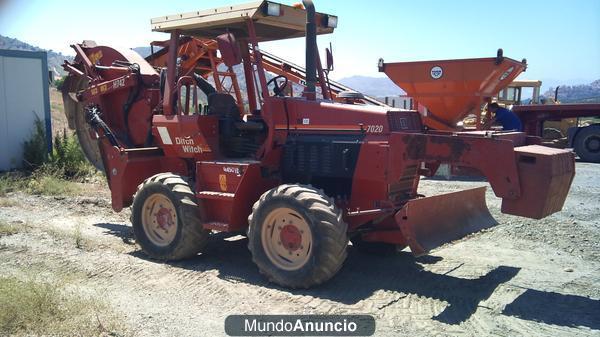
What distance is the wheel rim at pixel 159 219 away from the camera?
22.5ft

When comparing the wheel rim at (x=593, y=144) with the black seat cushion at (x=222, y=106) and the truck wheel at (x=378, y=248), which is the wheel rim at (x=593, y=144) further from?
the black seat cushion at (x=222, y=106)

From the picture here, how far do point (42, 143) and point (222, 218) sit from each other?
779 cm

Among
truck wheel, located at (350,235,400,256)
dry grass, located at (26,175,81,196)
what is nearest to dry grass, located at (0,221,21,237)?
dry grass, located at (26,175,81,196)

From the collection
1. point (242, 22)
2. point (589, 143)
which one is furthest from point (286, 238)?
point (589, 143)

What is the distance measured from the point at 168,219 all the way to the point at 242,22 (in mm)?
2530

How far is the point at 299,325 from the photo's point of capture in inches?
188

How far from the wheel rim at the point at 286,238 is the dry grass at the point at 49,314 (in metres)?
1.73

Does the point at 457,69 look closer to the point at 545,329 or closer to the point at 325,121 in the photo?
the point at 325,121

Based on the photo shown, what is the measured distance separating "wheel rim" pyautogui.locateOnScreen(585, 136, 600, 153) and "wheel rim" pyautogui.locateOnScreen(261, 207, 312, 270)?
1466 centimetres

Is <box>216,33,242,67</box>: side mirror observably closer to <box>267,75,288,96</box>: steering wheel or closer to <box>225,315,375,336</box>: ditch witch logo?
<box>267,75,288,96</box>: steering wheel

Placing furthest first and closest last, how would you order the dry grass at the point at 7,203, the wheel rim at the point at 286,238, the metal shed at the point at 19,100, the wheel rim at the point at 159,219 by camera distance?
the metal shed at the point at 19,100 → the dry grass at the point at 7,203 → the wheel rim at the point at 159,219 → the wheel rim at the point at 286,238

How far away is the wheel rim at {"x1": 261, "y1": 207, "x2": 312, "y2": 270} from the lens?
18.6 ft

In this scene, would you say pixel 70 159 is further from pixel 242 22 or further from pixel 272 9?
pixel 272 9

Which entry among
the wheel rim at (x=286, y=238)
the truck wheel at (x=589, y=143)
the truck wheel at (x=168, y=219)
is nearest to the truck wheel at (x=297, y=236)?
the wheel rim at (x=286, y=238)
